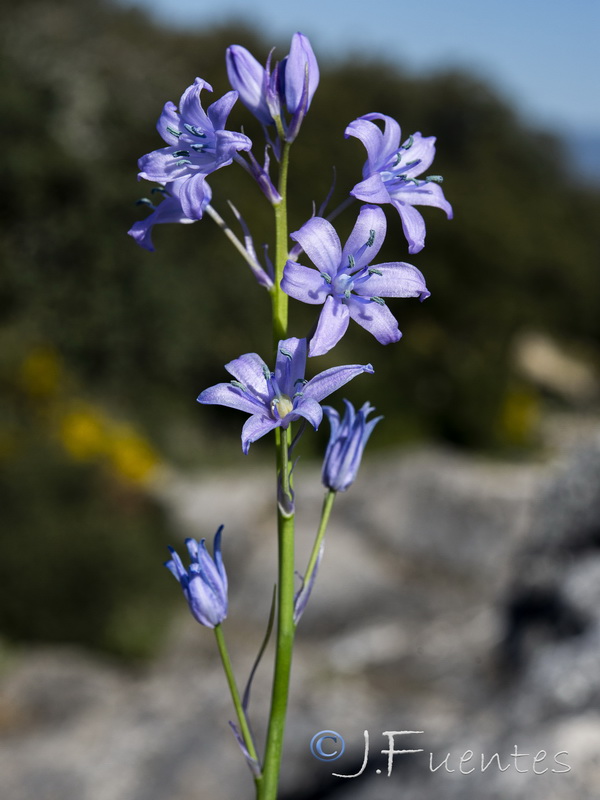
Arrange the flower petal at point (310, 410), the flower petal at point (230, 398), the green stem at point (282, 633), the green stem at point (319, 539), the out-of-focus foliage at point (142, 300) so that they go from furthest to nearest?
the out-of-focus foliage at point (142, 300)
the green stem at point (319, 539)
the green stem at point (282, 633)
the flower petal at point (230, 398)
the flower petal at point (310, 410)

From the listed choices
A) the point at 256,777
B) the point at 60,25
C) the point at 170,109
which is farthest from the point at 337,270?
the point at 60,25

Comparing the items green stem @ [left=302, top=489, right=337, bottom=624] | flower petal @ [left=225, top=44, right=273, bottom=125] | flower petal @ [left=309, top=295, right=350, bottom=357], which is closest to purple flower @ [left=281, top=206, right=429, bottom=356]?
flower petal @ [left=309, top=295, right=350, bottom=357]

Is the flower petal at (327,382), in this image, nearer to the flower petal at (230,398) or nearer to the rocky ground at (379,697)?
the flower petal at (230,398)

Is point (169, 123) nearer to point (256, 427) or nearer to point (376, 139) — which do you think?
point (376, 139)

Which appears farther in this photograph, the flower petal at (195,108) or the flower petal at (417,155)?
the flower petal at (417,155)

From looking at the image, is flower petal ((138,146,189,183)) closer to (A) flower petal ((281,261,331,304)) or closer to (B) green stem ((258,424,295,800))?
(A) flower petal ((281,261,331,304))

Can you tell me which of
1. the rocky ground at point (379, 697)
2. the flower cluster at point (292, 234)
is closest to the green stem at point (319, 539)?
the flower cluster at point (292, 234)

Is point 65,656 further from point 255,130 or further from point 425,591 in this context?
point 255,130
